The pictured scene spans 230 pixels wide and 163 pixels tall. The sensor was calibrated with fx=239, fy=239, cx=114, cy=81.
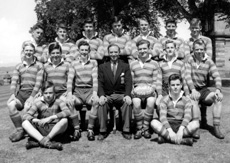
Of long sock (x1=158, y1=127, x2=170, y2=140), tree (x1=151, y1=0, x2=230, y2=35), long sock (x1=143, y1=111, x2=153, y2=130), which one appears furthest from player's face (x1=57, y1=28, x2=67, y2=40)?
tree (x1=151, y1=0, x2=230, y2=35)

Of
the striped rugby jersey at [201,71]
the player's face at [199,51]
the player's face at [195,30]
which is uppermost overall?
the player's face at [195,30]

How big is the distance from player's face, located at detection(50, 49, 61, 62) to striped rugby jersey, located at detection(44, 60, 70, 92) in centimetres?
12

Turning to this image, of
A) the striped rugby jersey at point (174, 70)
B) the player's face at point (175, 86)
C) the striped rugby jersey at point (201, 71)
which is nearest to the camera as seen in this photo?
the player's face at point (175, 86)

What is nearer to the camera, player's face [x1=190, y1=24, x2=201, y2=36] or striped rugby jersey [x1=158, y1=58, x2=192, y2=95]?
striped rugby jersey [x1=158, y1=58, x2=192, y2=95]

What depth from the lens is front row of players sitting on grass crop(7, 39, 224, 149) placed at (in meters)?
5.51

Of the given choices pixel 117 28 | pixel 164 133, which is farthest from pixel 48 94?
pixel 117 28

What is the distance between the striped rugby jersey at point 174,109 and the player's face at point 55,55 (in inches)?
107

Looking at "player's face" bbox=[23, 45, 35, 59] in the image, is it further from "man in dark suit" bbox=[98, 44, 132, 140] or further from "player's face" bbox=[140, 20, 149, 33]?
"player's face" bbox=[140, 20, 149, 33]

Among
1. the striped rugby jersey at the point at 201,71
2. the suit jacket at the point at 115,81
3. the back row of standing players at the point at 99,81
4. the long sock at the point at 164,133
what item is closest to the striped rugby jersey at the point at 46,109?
the back row of standing players at the point at 99,81

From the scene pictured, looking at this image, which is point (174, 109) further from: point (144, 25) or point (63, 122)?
point (144, 25)

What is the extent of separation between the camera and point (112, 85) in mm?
5828

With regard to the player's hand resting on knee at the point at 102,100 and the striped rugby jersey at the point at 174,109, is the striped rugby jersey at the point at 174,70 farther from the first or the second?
the player's hand resting on knee at the point at 102,100

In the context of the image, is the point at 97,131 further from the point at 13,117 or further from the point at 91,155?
the point at 13,117

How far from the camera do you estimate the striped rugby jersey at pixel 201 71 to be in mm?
5922
